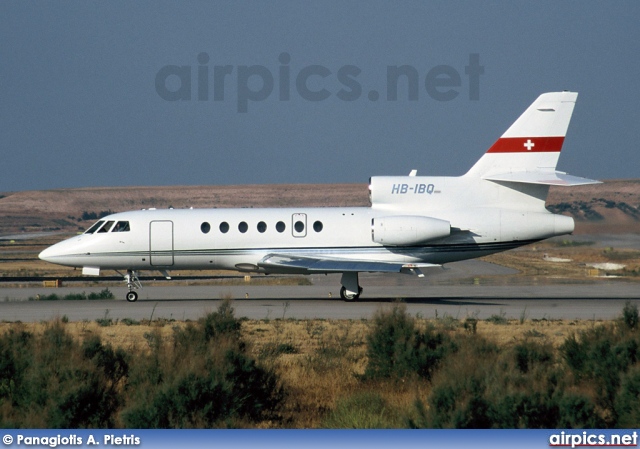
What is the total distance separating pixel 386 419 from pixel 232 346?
239 centimetres

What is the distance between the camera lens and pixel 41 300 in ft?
92.5

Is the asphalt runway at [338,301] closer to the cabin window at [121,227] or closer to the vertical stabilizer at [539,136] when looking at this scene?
the cabin window at [121,227]

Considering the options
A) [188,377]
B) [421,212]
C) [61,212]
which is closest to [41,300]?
[421,212]

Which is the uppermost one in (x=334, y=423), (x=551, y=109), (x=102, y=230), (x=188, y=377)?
(x=551, y=109)

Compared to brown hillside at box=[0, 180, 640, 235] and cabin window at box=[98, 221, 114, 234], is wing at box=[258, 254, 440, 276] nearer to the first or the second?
cabin window at box=[98, 221, 114, 234]

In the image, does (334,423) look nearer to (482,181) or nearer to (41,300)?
(482,181)

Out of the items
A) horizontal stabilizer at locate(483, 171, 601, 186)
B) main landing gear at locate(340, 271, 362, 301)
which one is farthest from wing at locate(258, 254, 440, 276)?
horizontal stabilizer at locate(483, 171, 601, 186)

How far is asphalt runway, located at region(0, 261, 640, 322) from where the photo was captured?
22.7 metres

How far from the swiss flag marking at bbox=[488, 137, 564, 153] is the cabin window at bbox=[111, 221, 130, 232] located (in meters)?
11.6

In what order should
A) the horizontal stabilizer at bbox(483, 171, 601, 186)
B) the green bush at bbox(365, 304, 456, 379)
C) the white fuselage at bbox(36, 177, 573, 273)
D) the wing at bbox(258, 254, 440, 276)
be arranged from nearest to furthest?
the green bush at bbox(365, 304, 456, 379)
the wing at bbox(258, 254, 440, 276)
the horizontal stabilizer at bbox(483, 171, 601, 186)
the white fuselage at bbox(36, 177, 573, 273)

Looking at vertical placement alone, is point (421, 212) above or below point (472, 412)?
above

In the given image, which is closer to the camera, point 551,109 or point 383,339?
point 383,339

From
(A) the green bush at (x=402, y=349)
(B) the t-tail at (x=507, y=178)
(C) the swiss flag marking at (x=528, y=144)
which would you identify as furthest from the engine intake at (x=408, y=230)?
(A) the green bush at (x=402, y=349)

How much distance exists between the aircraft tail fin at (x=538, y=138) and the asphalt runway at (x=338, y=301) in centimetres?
397
